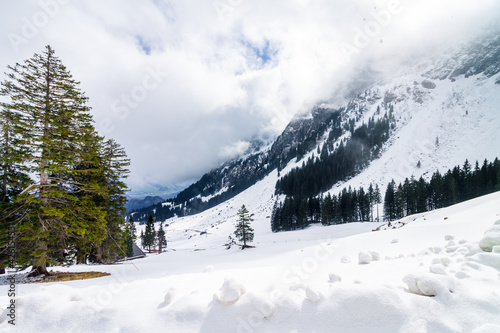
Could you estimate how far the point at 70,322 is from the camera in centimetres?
341

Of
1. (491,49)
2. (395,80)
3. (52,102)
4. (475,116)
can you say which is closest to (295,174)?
(475,116)

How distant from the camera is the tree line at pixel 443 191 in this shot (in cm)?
→ 5044

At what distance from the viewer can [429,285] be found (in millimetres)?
3113

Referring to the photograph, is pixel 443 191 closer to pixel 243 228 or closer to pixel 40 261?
pixel 243 228

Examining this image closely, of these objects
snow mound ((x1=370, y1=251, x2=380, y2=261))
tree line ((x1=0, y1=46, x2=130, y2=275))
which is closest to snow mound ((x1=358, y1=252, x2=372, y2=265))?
snow mound ((x1=370, y1=251, x2=380, y2=261))

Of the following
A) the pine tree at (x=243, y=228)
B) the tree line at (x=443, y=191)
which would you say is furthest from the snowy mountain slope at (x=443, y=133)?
the pine tree at (x=243, y=228)

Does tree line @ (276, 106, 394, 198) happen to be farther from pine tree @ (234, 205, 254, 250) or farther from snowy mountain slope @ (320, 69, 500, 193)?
pine tree @ (234, 205, 254, 250)

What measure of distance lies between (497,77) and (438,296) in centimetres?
17260

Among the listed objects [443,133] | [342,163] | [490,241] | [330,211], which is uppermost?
[443,133]

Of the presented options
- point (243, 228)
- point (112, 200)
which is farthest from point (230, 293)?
point (243, 228)

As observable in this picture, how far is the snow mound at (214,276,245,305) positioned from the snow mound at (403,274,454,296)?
9.00 feet

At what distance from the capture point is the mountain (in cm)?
8638

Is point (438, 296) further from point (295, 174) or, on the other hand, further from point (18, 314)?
point (295, 174)

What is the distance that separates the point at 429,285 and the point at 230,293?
3.04m
